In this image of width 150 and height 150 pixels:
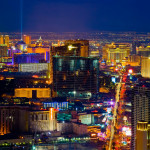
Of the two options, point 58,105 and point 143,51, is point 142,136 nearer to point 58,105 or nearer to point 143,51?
point 58,105

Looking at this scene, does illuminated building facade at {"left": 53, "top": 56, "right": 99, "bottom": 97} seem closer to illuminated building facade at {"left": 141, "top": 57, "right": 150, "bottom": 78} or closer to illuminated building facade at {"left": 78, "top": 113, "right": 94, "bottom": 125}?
illuminated building facade at {"left": 78, "top": 113, "right": 94, "bottom": 125}

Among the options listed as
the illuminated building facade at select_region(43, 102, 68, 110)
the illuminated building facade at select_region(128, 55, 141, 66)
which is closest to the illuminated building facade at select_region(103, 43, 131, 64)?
the illuminated building facade at select_region(128, 55, 141, 66)

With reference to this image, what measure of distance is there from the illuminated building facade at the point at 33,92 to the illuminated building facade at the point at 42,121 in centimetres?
802

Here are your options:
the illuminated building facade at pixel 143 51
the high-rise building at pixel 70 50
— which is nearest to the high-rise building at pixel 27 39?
the illuminated building facade at pixel 143 51

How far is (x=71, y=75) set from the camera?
33.7 metres

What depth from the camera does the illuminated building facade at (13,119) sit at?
24.0 m

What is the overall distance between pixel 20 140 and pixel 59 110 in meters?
5.82

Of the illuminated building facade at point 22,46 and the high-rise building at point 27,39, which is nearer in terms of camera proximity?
the high-rise building at point 27,39

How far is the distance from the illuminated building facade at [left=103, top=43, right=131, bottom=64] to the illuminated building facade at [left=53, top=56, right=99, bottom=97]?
76.9 ft

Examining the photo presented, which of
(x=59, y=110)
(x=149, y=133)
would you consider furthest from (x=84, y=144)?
(x=149, y=133)

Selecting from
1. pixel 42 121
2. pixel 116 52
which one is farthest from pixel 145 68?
pixel 42 121

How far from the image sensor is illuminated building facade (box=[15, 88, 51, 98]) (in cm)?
3292

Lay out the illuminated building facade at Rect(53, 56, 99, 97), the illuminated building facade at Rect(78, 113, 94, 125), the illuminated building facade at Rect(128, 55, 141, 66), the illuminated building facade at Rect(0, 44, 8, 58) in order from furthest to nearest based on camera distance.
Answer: the illuminated building facade at Rect(0, 44, 8, 58), the illuminated building facade at Rect(128, 55, 141, 66), the illuminated building facade at Rect(53, 56, 99, 97), the illuminated building facade at Rect(78, 113, 94, 125)

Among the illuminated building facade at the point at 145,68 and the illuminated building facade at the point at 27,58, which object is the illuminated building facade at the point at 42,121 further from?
the illuminated building facade at the point at 27,58
